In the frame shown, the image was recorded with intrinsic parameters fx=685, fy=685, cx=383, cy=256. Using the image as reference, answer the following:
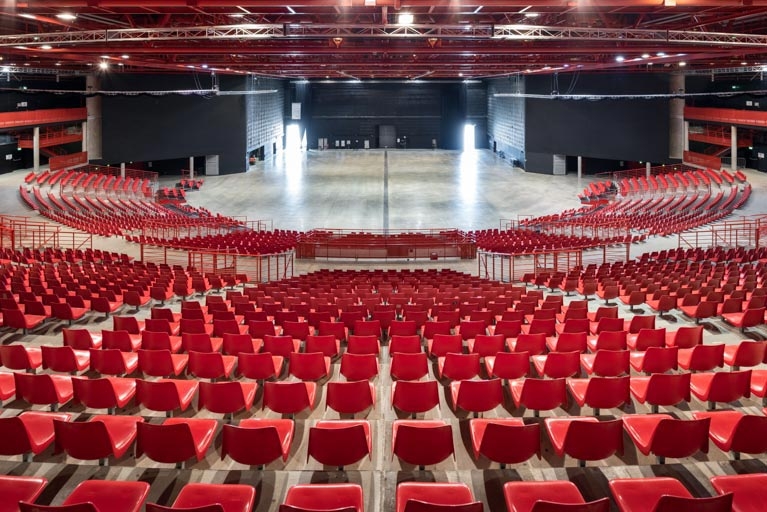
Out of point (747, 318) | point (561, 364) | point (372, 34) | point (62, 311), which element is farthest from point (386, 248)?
point (561, 364)

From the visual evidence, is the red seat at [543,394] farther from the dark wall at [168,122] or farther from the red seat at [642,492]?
the dark wall at [168,122]

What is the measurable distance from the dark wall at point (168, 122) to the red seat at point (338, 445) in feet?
137

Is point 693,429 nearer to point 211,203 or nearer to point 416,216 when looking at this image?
point 416,216

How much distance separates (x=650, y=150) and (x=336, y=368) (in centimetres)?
3966

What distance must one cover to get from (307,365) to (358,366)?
65 cm

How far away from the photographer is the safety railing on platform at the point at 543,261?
2108 cm

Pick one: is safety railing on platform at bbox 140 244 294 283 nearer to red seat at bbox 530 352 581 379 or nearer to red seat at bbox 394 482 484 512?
red seat at bbox 530 352 581 379

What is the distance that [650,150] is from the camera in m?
43.6

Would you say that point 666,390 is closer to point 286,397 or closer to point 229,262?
point 286,397

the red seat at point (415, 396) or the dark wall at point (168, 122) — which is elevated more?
the dark wall at point (168, 122)

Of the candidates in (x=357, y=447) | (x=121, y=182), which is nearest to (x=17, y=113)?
(x=121, y=182)

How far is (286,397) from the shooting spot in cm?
685

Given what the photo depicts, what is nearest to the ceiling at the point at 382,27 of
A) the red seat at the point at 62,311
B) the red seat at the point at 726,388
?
the red seat at the point at 62,311

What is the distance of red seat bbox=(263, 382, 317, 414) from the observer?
680 centimetres
